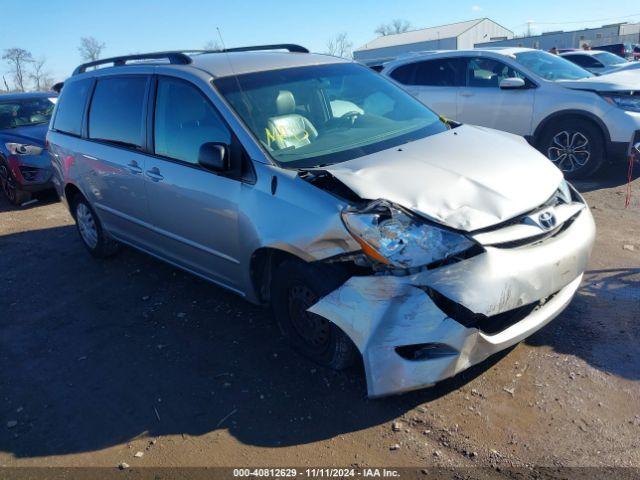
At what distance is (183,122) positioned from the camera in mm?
3988

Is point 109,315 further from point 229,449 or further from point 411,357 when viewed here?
point 411,357

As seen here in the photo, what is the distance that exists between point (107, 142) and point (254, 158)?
7.01 feet

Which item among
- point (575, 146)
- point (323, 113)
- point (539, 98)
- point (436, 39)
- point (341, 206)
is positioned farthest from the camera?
point (436, 39)

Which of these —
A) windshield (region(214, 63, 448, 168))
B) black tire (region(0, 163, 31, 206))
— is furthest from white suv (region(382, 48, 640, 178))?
black tire (region(0, 163, 31, 206))

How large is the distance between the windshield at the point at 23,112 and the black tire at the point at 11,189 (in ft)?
3.61

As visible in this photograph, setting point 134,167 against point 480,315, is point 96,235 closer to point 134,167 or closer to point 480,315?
point 134,167

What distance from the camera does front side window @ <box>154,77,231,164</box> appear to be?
3695 mm

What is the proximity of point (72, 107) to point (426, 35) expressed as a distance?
65.6 m

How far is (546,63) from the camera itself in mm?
8008

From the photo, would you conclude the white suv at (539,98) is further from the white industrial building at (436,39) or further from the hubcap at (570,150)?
the white industrial building at (436,39)

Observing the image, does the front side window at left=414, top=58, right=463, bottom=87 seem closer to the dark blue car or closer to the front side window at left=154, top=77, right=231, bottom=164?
the front side window at left=154, top=77, right=231, bottom=164

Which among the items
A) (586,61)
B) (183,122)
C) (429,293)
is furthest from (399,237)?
(586,61)

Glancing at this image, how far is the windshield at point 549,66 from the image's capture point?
25.2 ft

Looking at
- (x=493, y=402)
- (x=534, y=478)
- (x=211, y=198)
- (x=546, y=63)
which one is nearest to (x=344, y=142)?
(x=211, y=198)
